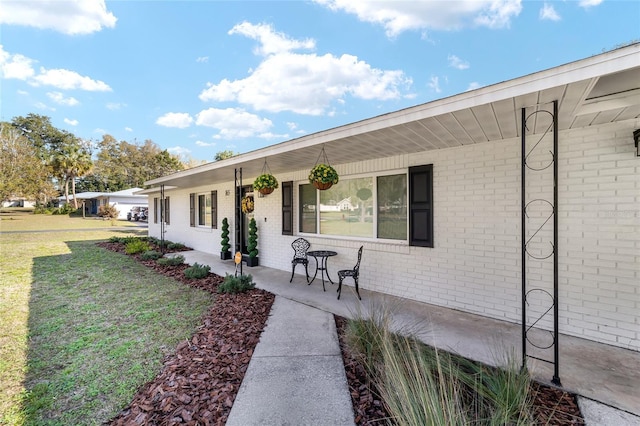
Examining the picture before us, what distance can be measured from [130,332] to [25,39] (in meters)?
19.3

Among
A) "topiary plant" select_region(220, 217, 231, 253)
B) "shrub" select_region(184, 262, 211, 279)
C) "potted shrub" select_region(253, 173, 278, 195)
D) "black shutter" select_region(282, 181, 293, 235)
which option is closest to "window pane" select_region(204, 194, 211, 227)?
"topiary plant" select_region(220, 217, 231, 253)

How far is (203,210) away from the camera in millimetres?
10094

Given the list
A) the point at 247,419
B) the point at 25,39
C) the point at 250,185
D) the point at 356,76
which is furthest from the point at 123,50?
the point at 247,419

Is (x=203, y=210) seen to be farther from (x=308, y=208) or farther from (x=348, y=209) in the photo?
(x=348, y=209)

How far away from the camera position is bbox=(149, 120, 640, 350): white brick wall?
296 centimetres

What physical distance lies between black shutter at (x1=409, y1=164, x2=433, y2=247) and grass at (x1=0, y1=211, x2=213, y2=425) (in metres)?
3.42

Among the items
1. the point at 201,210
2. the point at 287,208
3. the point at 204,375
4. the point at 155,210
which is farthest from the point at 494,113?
the point at 155,210

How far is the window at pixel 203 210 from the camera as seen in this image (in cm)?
906

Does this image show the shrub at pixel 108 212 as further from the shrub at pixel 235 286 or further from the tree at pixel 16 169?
the shrub at pixel 235 286

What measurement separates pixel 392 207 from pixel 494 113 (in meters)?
2.32

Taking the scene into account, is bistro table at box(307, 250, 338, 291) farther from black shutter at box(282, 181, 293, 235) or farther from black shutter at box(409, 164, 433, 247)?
black shutter at box(409, 164, 433, 247)

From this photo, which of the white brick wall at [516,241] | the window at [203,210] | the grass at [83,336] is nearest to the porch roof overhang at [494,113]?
the white brick wall at [516,241]

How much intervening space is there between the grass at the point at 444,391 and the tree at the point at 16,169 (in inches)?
999

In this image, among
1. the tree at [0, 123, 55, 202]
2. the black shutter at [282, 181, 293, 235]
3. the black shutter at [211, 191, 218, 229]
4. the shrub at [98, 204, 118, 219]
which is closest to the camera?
the black shutter at [282, 181, 293, 235]
